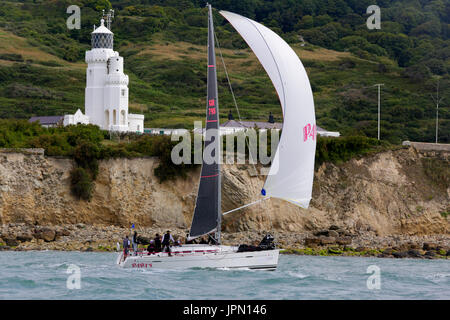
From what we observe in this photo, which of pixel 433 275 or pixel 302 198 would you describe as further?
pixel 433 275

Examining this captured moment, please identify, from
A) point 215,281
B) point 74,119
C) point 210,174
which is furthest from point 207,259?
point 74,119

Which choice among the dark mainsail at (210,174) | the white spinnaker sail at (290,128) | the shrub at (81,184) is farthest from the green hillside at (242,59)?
the white spinnaker sail at (290,128)

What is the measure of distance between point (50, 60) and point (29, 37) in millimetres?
12337

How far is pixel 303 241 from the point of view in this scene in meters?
38.4

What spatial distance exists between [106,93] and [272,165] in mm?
32617

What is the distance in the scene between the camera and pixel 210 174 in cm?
2547

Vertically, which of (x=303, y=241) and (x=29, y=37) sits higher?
(x=29, y=37)

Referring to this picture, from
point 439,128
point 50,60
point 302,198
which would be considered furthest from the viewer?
point 50,60

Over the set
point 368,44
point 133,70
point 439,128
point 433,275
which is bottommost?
point 433,275

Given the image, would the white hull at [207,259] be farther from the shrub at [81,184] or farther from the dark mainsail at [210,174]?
the shrub at [81,184]

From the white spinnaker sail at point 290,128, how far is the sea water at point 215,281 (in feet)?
9.53

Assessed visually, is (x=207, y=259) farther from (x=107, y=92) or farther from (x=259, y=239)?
(x=107, y=92)

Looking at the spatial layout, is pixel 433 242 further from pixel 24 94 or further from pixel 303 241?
pixel 24 94
